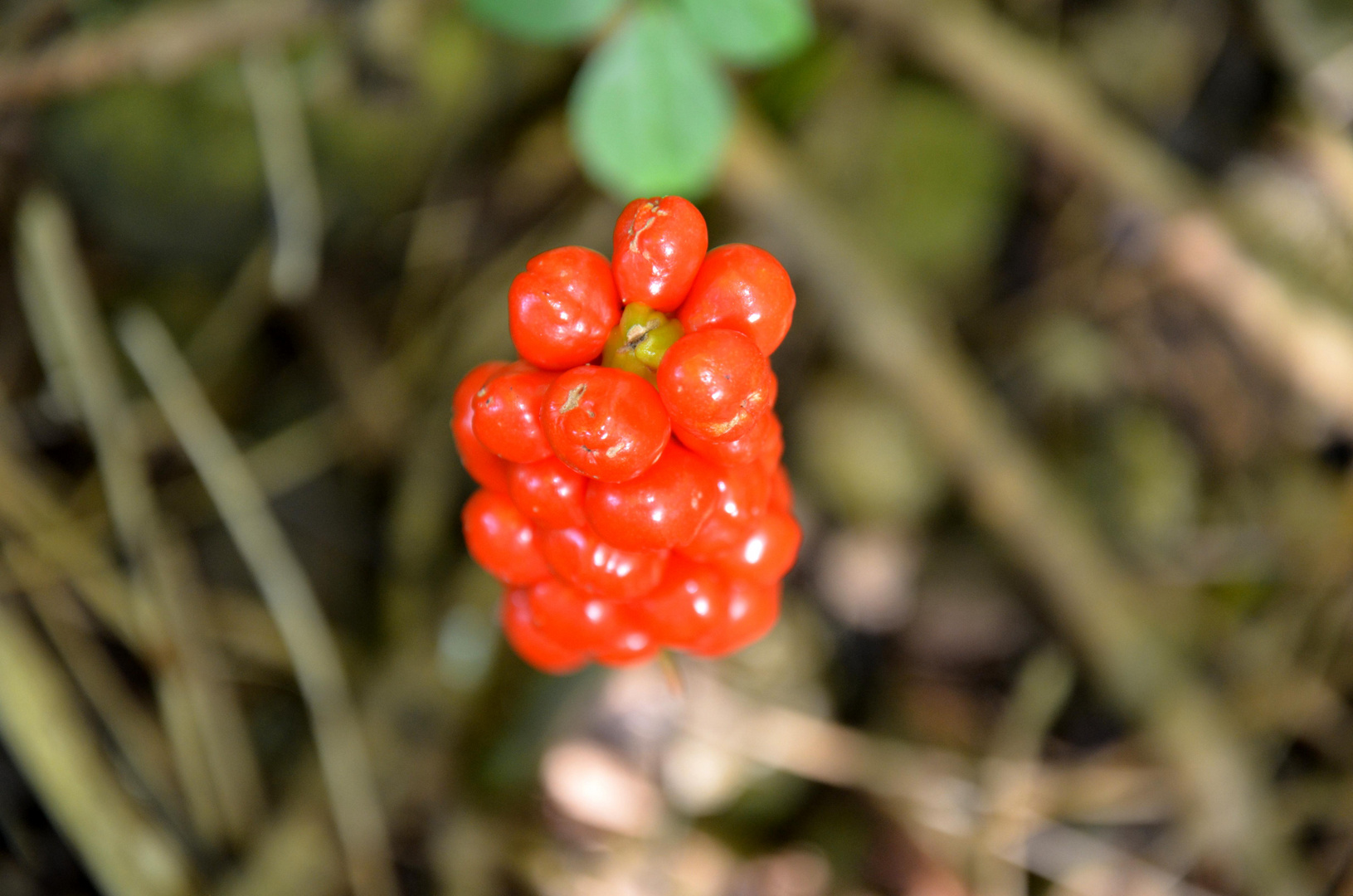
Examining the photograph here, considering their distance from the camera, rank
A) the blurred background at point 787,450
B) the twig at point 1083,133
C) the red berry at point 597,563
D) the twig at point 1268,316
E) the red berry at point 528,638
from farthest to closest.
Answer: the twig at point 1083,133 → the twig at point 1268,316 → the blurred background at point 787,450 → the red berry at point 528,638 → the red berry at point 597,563

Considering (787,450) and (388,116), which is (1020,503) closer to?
(787,450)

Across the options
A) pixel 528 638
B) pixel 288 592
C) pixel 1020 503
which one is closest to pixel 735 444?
pixel 528 638

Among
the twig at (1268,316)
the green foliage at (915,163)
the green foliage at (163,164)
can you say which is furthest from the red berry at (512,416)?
the twig at (1268,316)

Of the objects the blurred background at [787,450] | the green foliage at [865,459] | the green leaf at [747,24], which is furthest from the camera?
the green foliage at [865,459]

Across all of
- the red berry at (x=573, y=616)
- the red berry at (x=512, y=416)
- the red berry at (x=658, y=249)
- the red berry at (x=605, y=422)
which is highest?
the red berry at (x=658, y=249)

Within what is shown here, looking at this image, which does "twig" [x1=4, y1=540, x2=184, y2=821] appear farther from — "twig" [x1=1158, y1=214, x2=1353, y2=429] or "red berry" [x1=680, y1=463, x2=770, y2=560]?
"twig" [x1=1158, y1=214, x2=1353, y2=429]

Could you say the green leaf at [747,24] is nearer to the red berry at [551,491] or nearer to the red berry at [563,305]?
the red berry at [563,305]

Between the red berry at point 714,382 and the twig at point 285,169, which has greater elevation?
the red berry at point 714,382

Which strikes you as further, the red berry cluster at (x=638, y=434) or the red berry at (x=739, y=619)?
the red berry at (x=739, y=619)
